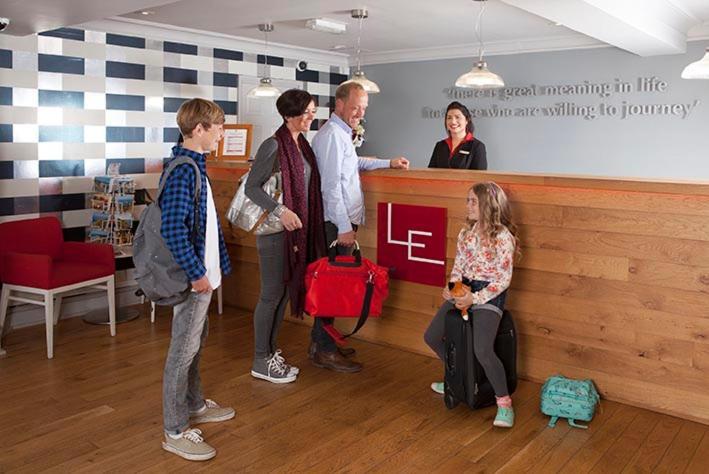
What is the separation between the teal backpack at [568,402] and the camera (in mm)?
3004

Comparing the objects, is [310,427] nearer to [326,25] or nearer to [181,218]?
[181,218]

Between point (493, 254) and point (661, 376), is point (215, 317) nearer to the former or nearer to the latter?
point (493, 254)

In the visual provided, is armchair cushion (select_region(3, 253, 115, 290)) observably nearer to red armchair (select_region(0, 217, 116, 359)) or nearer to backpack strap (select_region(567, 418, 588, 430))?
red armchair (select_region(0, 217, 116, 359))

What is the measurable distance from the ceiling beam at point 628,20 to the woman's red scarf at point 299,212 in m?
1.57

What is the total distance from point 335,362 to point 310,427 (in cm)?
72

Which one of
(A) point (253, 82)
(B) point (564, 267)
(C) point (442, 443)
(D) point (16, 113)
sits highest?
(A) point (253, 82)

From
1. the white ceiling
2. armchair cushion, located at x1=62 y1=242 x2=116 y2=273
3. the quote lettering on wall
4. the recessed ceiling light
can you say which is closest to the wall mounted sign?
the white ceiling

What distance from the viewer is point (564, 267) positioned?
334 centimetres

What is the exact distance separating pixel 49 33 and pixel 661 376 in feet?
14.9

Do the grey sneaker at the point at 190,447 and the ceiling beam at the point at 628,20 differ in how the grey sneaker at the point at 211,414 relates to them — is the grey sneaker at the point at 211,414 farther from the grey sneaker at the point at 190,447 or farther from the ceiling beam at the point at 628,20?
the ceiling beam at the point at 628,20

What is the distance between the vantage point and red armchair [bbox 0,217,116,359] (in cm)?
389

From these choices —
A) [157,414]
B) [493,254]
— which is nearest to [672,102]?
[493,254]

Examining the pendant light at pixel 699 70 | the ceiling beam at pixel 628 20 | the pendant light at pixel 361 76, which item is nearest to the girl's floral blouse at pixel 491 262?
the ceiling beam at pixel 628 20

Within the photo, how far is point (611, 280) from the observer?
3.22m
